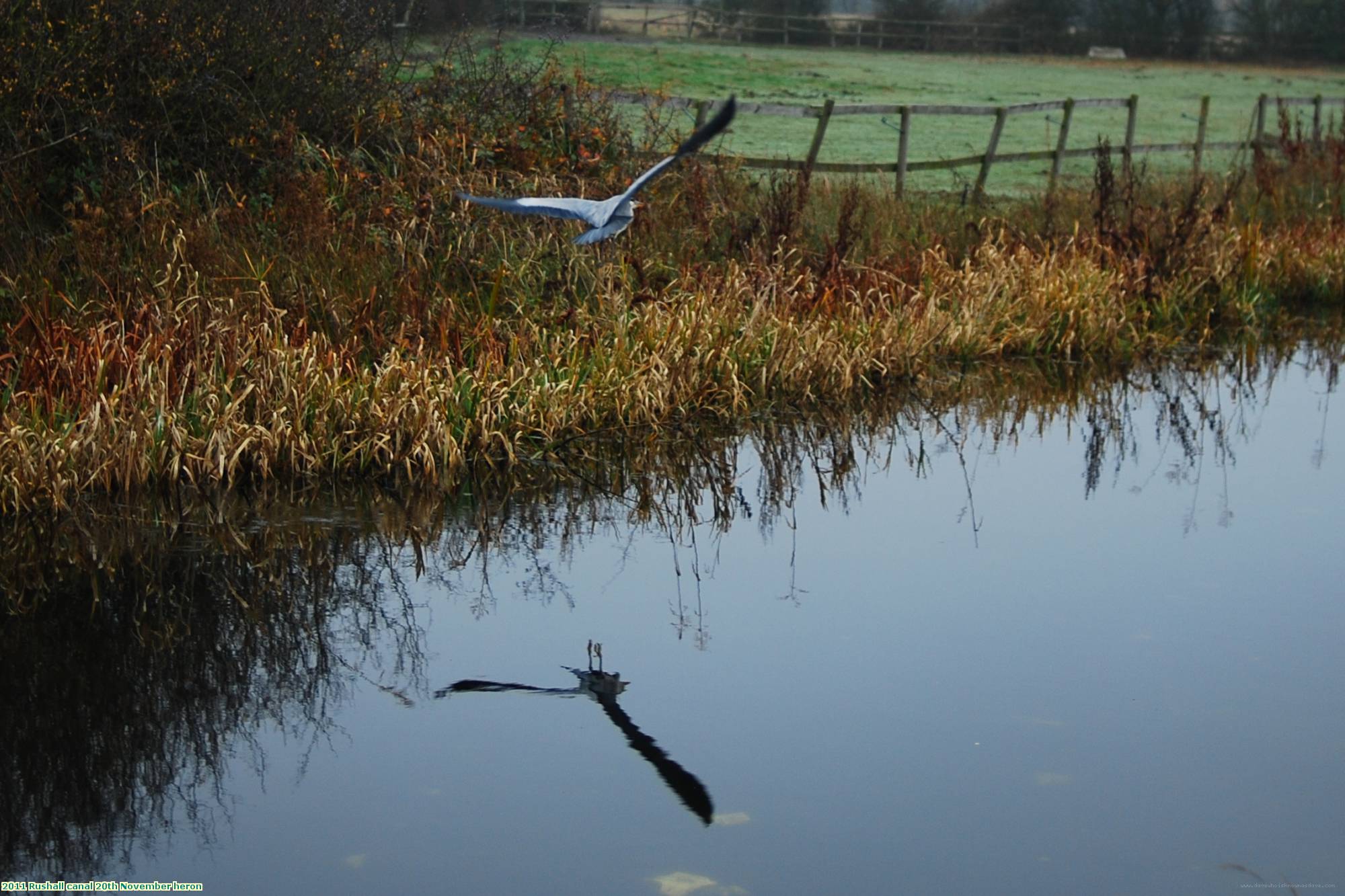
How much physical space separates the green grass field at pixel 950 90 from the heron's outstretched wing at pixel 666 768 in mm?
13013

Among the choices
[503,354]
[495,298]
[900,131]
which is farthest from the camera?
[900,131]

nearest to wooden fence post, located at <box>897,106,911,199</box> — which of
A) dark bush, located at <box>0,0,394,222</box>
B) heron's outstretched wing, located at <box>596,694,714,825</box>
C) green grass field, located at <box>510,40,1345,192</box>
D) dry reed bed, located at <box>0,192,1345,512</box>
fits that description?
green grass field, located at <box>510,40,1345,192</box>

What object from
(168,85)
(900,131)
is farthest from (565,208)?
(900,131)

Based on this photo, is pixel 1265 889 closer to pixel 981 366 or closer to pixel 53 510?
pixel 53 510

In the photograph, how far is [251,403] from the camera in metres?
6.88

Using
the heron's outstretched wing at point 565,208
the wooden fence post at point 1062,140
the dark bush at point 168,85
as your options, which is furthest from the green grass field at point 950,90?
the heron's outstretched wing at point 565,208

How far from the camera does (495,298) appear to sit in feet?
27.1

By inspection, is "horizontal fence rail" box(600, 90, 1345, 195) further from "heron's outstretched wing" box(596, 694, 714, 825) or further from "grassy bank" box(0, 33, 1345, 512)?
"heron's outstretched wing" box(596, 694, 714, 825)

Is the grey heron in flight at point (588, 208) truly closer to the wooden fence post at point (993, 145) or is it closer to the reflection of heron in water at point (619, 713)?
the reflection of heron in water at point (619, 713)

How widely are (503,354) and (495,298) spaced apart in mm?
562

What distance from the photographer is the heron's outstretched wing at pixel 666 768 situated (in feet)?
12.5

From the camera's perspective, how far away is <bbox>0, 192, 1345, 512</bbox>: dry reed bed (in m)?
6.56

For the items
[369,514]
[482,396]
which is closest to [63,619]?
[369,514]

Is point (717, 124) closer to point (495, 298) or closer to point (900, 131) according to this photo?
point (495, 298)
